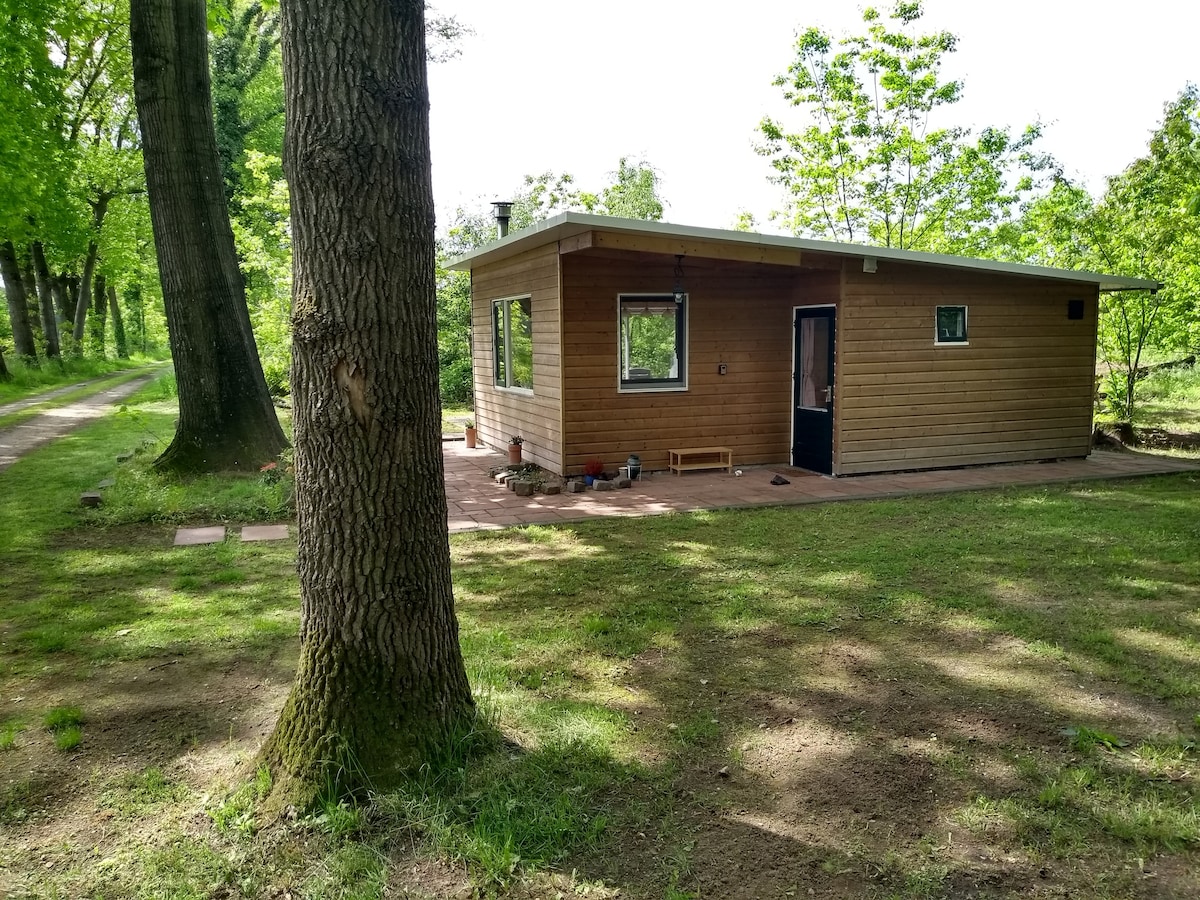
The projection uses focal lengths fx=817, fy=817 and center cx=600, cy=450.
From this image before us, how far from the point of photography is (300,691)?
9.27 feet

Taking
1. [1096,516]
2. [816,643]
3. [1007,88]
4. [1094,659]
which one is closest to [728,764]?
[816,643]

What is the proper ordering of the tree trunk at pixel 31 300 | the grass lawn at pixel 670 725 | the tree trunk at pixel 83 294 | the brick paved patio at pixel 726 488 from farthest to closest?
the tree trunk at pixel 83 294
the tree trunk at pixel 31 300
the brick paved patio at pixel 726 488
the grass lawn at pixel 670 725

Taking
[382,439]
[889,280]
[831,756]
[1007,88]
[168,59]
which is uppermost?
[1007,88]

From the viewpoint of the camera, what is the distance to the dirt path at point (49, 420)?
1105 cm

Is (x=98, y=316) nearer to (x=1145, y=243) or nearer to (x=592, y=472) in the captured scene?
(x=592, y=472)

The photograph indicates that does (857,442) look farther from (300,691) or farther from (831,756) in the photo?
(300,691)

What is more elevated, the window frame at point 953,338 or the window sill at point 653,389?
the window frame at point 953,338

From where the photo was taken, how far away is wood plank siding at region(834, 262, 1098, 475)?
365 inches

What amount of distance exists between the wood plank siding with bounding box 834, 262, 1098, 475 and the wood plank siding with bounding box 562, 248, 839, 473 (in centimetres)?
76

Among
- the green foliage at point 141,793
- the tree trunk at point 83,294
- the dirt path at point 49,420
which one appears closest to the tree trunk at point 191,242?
the dirt path at point 49,420

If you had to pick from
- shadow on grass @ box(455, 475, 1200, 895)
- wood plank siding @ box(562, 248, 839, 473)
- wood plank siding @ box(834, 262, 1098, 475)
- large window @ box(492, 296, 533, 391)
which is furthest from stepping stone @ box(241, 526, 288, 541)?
wood plank siding @ box(834, 262, 1098, 475)

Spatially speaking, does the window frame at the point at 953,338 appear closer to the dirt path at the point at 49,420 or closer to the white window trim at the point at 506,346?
the white window trim at the point at 506,346

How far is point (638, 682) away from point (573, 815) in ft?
3.84

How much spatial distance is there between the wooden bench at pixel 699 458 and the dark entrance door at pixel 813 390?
37.5 inches
